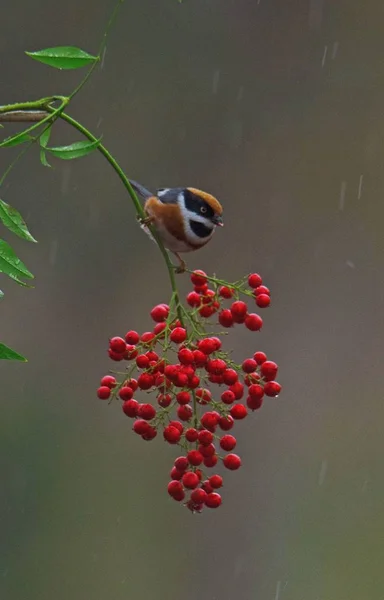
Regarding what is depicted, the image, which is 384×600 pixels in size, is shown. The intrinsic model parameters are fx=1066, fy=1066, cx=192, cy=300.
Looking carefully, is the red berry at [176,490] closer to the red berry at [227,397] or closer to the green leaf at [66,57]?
the red berry at [227,397]

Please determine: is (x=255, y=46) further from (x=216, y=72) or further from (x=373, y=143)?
(x=373, y=143)

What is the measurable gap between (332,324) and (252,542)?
1.54m

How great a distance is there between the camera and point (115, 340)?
1.54 metres

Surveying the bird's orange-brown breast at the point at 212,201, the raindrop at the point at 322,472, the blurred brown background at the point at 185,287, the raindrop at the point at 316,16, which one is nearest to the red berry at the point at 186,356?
the bird's orange-brown breast at the point at 212,201

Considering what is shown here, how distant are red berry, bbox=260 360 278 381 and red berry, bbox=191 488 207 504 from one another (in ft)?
0.62

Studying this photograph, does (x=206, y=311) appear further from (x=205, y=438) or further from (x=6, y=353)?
(x=6, y=353)

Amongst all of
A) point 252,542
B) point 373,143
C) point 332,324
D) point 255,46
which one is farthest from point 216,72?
point 252,542

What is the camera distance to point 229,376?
1.53 m

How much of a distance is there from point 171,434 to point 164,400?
0.06 metres

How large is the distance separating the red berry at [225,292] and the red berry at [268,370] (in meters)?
0.12

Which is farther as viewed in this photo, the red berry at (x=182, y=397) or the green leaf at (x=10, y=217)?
the red berry at (x=182, y=397)

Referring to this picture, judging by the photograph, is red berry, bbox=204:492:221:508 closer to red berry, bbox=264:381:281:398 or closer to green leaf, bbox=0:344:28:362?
red berry, bbox=264:381:281:398

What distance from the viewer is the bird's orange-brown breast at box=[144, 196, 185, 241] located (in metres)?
1.71

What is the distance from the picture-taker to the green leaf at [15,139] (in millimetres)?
1141
